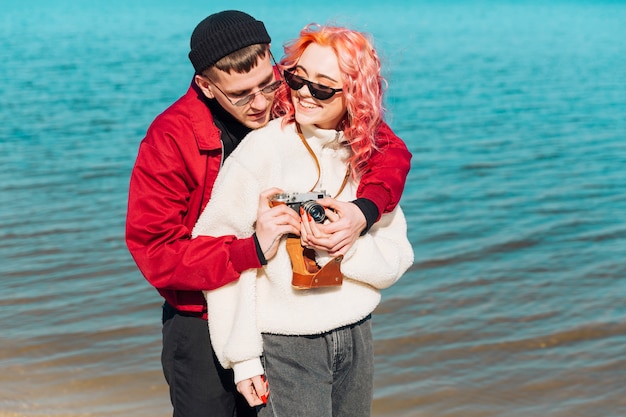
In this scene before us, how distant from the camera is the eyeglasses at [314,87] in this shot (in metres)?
2.77

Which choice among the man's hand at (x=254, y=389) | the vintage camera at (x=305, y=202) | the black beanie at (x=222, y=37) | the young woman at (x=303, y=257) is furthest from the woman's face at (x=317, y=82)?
the man's hand at (x=254, y=389)

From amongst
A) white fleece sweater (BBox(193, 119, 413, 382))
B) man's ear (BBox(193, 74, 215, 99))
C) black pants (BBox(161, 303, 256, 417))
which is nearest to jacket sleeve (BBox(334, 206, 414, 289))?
white fleece sweater (BBox(193, 119, 413, 382))

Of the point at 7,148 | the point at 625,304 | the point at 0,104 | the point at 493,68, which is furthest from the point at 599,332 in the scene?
the point at 493,68

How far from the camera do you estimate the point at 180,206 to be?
109 inches

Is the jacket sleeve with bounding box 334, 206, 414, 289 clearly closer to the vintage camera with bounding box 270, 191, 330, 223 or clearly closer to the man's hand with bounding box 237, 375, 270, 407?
the vintage camera with bounding box 270, 191, 330, 223

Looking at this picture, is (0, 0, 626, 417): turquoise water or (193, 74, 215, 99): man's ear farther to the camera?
(0, 0, 626, 417): turquoise water

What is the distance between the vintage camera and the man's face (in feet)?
0.91

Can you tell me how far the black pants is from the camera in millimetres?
2971

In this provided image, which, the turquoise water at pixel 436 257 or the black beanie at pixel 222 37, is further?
the turquoise water at pixel 436 257

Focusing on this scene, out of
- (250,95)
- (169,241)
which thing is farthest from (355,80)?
(169,241)

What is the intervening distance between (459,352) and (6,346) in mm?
2810

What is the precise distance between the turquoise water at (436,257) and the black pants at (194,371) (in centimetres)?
102

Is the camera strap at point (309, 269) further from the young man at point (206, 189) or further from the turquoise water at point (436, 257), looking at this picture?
the turquoise water at point (436, 257)

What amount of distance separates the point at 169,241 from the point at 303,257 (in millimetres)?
410
